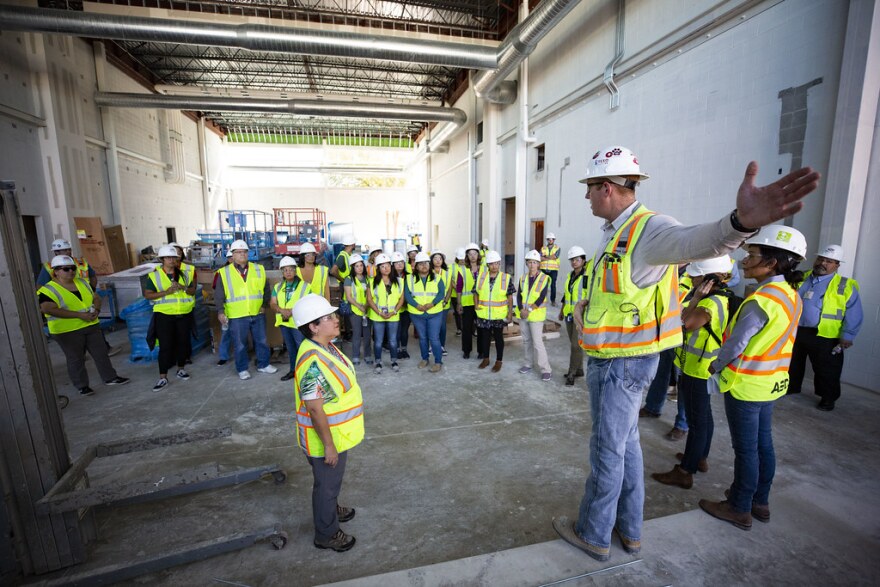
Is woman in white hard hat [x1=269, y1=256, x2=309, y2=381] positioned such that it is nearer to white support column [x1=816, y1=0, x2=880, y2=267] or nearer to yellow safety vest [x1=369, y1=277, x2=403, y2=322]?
yellow safety vest [x1=369, y1=277, x2=403, y2=322]

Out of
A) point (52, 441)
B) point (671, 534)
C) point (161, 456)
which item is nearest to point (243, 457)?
point (161, 456)

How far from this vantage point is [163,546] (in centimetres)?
276

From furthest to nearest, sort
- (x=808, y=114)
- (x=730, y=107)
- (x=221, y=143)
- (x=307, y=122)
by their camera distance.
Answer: (x=221, y=143)
(x=307, y=122)
(x=730, y=107)
(x=808, y=114)

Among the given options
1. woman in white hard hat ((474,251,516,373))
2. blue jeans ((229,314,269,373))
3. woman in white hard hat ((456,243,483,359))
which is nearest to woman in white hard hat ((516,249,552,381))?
woman in white hard hat ((474,251,516,373))

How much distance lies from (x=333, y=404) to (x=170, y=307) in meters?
4.82

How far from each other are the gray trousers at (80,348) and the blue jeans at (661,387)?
7.28m

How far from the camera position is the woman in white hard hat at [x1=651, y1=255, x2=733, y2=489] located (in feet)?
9.81

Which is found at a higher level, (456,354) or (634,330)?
(634,330)

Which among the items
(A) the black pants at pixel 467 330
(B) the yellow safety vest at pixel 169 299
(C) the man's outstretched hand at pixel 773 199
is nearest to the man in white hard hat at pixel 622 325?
(C) the man's outstretched hand at pixel 773 199

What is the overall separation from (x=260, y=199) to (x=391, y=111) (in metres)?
15.5

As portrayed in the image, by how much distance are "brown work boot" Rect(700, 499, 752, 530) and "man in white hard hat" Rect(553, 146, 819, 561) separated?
77 centimetres

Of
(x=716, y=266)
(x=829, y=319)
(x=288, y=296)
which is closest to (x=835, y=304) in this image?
(x=829, y=319)

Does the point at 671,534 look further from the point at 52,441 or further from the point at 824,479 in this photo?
the point at 52,441

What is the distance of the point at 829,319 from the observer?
181 inches
